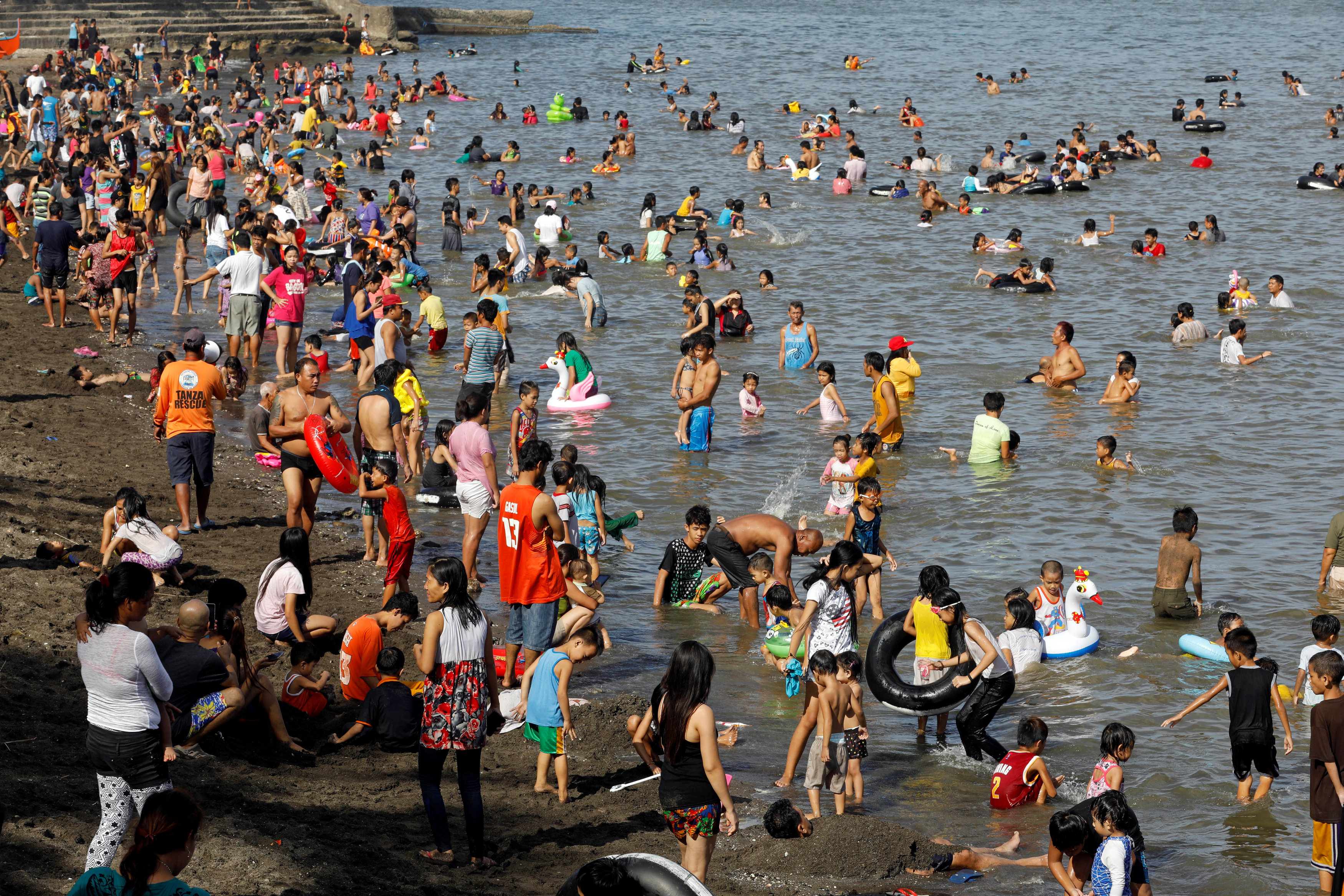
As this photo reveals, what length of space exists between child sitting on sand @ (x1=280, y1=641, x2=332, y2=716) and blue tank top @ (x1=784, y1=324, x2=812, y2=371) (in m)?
11.4

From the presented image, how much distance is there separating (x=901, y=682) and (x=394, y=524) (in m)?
4.31

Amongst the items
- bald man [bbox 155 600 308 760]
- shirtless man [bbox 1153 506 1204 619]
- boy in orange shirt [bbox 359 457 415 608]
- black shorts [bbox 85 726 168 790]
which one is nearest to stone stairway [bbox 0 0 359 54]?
boy in orange shirt [bbox 359 457 415 608]

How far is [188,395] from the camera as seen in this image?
1105 centimetres

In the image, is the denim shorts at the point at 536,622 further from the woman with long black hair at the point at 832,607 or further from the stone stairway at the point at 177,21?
the stone stairway at the point at 177,21

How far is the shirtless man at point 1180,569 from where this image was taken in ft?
37.6

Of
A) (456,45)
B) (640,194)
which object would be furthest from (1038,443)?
(456,45)

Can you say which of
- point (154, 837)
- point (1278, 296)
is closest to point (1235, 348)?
point (1278, 296)

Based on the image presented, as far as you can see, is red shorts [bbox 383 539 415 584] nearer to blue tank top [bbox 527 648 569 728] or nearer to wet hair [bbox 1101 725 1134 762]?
blue tank top [bbox 527 648 569 728]

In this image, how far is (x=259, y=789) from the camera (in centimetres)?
748

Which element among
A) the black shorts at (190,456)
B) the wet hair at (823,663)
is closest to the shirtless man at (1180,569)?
the wet hair at (823,663)

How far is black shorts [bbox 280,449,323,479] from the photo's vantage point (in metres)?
11.0

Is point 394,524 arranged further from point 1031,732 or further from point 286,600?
point 1031,732

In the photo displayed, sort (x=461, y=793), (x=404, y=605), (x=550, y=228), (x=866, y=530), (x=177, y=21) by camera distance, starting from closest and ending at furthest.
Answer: (x=461, y=793) → (x=404, y=605) → (x=866, y=530) → (x=550, y=228) → (x=177, y=21)

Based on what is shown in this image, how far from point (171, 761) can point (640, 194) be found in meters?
27.7
